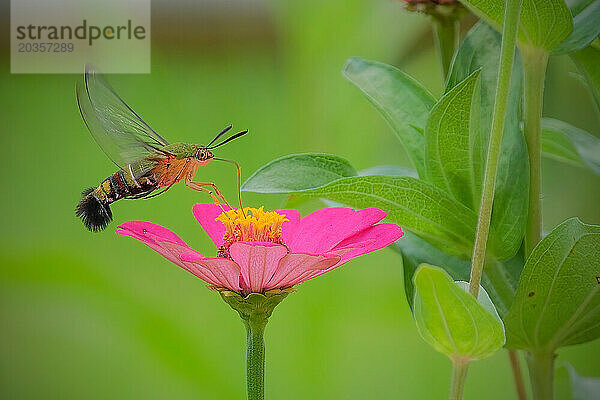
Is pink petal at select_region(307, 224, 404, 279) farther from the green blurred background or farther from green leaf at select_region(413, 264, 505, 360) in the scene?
the green blurred background

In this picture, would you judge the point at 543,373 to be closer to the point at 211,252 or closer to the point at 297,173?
the point at 297,173

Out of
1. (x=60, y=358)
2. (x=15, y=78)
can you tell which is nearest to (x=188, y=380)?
(x=60, y=358)

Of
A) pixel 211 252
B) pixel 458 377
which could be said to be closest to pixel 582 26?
pixel 458 377

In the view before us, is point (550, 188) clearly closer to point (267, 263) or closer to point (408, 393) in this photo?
point (408, 393)

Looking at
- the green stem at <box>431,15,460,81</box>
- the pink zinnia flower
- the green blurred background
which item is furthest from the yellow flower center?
the green blurred background

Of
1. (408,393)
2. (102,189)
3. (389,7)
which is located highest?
(389,7)

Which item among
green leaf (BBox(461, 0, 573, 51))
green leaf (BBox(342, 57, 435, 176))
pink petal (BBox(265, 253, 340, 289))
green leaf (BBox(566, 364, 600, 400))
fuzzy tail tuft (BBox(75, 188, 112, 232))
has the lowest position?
green leaf (BBox(566, 364, 600, 400))
